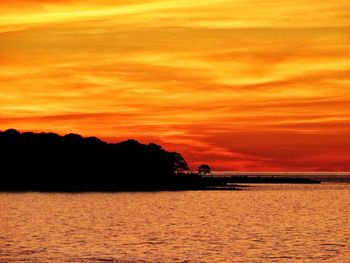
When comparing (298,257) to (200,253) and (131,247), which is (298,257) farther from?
(131,247)

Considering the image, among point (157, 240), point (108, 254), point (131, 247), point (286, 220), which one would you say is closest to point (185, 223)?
point (286, 220)

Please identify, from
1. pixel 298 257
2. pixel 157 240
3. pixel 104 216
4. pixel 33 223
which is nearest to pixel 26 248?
pixel 157 240

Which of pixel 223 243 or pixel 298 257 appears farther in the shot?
pixel 223 243

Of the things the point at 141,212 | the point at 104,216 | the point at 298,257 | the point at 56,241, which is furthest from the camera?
the point at 141,212

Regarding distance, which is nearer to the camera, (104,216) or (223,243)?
(223,243)

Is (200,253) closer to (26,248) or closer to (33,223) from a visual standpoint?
(26,248)

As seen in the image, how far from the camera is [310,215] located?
4961 inches

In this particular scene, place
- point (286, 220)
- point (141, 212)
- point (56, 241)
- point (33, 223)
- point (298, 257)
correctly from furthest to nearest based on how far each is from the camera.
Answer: point (141, 212) → point (286, 220) → point (33, 223) → point (56, 241) → point (298, 257)

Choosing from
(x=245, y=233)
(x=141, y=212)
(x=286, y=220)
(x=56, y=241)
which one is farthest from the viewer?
(x=141, y=212)

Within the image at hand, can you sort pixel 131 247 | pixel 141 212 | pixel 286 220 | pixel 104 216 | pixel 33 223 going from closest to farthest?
pixel 131 247
pixel 33 223
pixel 286 220
pixel 104 216
pixel 141 212

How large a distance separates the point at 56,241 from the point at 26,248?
25.8 feet

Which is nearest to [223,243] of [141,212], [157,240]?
[157,240]

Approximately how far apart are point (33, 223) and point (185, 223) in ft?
67.6

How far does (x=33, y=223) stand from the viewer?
10425cm
